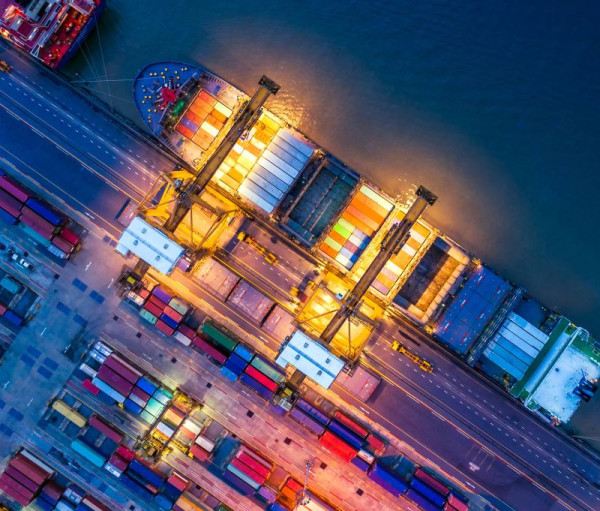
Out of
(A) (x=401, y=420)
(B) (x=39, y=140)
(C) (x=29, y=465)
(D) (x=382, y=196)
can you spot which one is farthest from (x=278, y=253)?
(C) (x=29, y=465)

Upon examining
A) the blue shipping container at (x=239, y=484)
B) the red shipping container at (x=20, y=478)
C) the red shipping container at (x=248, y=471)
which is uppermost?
the red shipping container at (x=248, y=471)

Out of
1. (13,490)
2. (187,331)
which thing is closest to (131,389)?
(187,331)

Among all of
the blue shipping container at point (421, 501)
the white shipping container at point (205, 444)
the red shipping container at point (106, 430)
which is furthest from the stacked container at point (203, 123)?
the blue shipping container at point (421, 501)

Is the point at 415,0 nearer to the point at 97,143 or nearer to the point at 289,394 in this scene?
Result: the point at 97,143

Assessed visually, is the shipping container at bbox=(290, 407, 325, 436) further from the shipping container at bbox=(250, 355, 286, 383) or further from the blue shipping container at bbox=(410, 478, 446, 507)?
the blue shipping container at bbox=(410, 478, 446, 507)

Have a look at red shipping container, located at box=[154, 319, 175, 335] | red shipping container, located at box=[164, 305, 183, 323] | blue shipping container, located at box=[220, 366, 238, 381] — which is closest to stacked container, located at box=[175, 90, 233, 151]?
red shipping container, located at box=[164, 305, 183, 323]

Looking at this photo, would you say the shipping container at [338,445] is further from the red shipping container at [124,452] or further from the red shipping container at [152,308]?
the red shipping container at [152,308]
